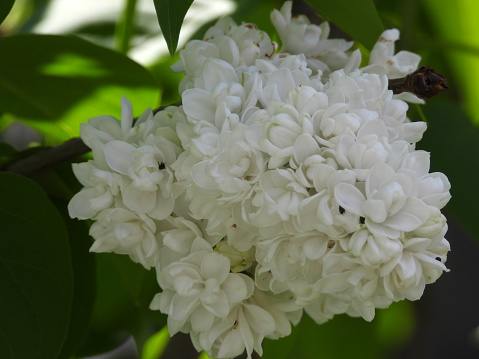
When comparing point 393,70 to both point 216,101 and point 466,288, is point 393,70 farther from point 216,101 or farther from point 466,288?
point 466,288

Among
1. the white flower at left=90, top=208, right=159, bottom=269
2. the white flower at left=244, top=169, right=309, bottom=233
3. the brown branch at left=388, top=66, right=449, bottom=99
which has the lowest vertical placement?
the white flower at left=90, top=208, right=159, bottom=269

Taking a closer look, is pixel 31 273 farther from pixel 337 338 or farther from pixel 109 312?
pixel 337 338

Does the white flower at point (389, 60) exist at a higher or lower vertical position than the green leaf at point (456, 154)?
higher

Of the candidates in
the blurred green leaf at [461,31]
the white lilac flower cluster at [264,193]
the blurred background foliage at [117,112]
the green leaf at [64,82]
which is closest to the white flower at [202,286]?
the white lilac flower cluster at [264,193]

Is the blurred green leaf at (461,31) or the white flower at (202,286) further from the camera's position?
the blurred green leaf at (461,31)

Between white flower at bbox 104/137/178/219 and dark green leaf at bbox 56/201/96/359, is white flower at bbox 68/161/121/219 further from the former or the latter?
dark green leaf at bbox 56/201/96/359

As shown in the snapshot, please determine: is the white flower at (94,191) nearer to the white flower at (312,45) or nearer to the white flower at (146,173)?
the white flower at (146,173)

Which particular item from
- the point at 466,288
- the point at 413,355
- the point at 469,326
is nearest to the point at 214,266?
the point at 413,355

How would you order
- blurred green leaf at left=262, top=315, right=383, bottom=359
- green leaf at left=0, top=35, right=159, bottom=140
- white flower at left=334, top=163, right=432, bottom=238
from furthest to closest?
1. blurred green leaf at left=262, top=315, right=383, bottom=359
2. green leaf at left=0, top=35, right=159, bottom=140
3. white flower at left=334, top=163, right=432, bottom=238

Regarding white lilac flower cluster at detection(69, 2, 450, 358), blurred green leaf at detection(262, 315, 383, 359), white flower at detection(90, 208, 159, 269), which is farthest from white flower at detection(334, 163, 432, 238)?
blurred green leaf at detection(262, 315, 383, 359)
